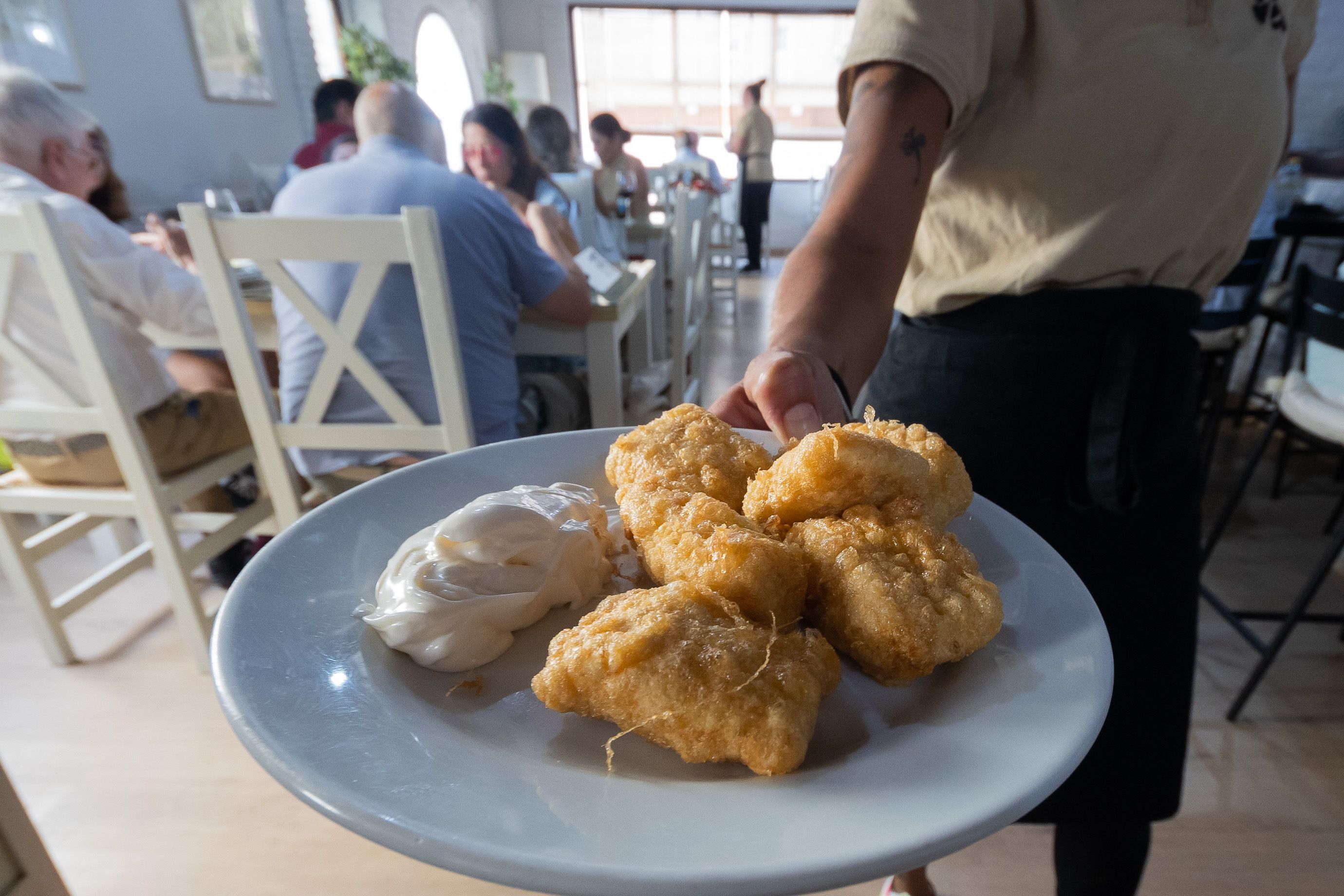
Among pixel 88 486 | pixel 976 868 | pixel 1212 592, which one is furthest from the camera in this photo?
pixel 1212 592

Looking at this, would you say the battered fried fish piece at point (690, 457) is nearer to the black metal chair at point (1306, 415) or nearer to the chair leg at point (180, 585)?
the black metal chair at point (1306, 415)

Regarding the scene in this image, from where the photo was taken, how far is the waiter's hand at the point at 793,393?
836 millimetres

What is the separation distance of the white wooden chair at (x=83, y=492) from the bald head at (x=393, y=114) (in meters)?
0.83

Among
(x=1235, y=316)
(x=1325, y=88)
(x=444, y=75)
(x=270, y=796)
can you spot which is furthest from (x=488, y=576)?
(x=444, y=75)

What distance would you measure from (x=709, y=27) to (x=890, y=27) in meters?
9.77

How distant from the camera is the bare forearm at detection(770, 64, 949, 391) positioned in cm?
97

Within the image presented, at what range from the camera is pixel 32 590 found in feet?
6.47

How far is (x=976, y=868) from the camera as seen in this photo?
4.78ft

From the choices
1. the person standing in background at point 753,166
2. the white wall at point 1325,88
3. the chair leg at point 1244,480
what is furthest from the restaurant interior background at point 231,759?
the white wall at point 1325,88

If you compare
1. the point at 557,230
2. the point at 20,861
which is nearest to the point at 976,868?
the point at 20,861

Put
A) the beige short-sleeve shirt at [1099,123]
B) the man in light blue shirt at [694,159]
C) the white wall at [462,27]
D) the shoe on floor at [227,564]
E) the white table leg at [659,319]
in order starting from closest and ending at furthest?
the beige short-sleeve shirt at [1099,123] < the shoe on floor at [227,564] < the white table leg at [659,319] < the white wall at [462,27] < the man in light blue shirt at [694,159]

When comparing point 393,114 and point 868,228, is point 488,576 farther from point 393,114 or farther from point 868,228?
point 393,114

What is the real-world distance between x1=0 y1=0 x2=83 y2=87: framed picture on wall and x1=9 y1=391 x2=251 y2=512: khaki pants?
288 centimetres

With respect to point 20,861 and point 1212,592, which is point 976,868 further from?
point 20,861
